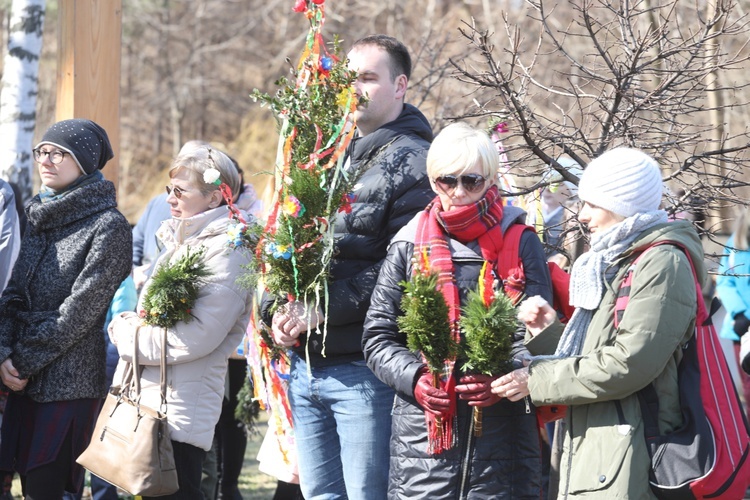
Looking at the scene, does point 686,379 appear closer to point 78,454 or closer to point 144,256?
point 78,454

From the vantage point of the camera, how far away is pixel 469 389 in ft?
10.7

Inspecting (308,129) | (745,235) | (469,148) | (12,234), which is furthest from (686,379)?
(745,235)

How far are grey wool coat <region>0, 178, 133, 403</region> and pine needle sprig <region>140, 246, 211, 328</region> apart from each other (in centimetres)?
35

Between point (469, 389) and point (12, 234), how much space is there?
2569mm

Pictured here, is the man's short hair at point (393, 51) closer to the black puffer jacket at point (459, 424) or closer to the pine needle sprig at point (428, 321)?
the black puffer jacket at point (459, 424)

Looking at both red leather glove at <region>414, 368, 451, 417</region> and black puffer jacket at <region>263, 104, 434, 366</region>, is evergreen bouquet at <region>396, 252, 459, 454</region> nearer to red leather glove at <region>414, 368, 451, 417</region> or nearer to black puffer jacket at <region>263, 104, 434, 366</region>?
red leather glove at <region>414, 368, 451, 417</region>

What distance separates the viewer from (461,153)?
342cm

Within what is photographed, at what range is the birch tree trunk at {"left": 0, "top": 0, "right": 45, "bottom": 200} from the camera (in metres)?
6.59

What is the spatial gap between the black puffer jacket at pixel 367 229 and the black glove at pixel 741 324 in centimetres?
333

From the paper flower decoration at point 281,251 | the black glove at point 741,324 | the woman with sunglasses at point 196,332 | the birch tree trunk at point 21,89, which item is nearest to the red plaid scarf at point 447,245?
the paper flower decoration at point 281,251

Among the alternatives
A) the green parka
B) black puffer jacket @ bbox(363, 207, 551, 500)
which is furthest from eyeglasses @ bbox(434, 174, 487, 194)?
the green parka

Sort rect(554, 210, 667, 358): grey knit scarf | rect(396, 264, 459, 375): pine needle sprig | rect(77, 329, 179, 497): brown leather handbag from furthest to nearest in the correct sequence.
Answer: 1. rect(77, 329, 179, 497): brown leather handbag
2. rect(396, 264, 459, 375): pine needle sprig
3. rect(554, 210, 667, 358): grey knit scarf

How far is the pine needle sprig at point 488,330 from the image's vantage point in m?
3.16

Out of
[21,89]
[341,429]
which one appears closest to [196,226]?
[341,429]
